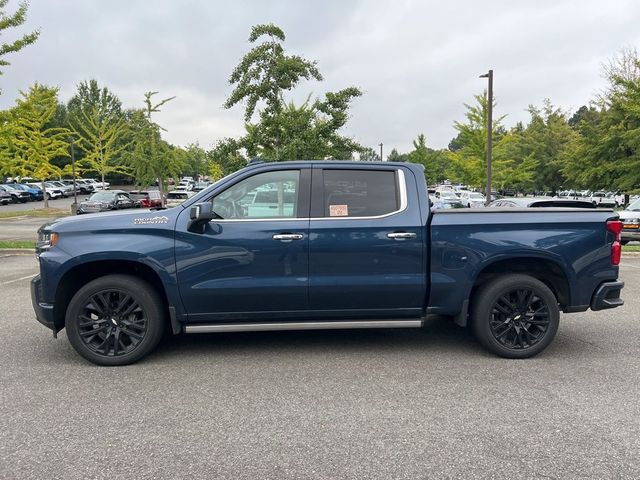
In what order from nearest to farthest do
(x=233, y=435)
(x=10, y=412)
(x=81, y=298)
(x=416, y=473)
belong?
(x=416, y=473) < (x=233, y=435) < (x=10, y=412) < (x=81, y=298)

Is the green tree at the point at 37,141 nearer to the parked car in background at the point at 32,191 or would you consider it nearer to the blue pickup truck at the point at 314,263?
the parked car in background at the point at 32,191

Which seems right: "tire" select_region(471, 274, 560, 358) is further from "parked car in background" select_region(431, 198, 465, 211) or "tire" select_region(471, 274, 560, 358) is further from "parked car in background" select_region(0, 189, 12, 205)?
"parked car in background" select_region(0, 189, 12, 205)

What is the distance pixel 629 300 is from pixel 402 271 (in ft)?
15.6

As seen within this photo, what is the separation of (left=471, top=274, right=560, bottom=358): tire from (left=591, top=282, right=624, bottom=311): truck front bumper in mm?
395

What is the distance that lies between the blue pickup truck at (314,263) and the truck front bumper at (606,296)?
1 centimetres

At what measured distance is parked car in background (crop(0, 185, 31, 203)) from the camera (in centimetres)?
4038

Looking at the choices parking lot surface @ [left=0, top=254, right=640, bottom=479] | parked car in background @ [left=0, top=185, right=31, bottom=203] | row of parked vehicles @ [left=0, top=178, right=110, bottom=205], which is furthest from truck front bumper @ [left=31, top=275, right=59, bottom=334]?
parked car in background @ [left=0, top=185, right=31, bottom=203]

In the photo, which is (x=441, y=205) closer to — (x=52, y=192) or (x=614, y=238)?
(x=614, y=238)

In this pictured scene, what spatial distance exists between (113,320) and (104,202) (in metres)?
26.5

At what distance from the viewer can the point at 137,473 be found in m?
2.77

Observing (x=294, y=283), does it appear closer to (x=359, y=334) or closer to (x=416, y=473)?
(x=359, y=334)

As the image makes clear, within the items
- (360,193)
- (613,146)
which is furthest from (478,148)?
(360,193)

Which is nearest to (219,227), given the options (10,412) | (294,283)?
(294,283)

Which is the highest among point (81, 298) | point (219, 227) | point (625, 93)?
point (625, 93)
